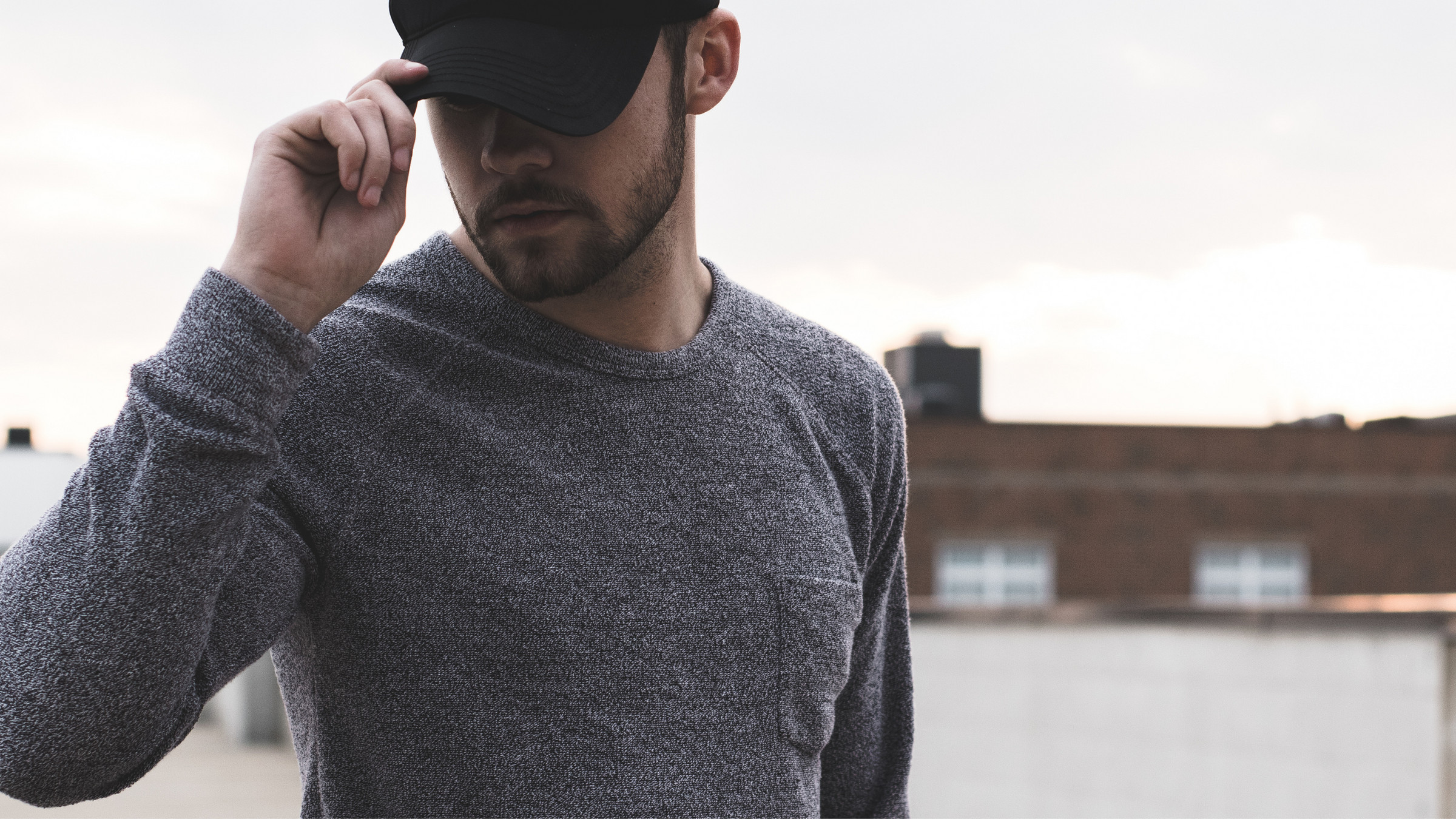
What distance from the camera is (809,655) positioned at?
1.72 meters

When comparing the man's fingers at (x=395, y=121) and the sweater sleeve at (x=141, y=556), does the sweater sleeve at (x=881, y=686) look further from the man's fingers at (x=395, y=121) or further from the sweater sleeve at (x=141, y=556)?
the sweater sleeve at (x=141, y=556)

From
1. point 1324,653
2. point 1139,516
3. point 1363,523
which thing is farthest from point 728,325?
point 1363,523

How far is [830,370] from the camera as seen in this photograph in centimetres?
196

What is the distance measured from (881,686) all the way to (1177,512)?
24.1 m

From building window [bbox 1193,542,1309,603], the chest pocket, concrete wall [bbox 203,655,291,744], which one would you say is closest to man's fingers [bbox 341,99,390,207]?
the chest pocket

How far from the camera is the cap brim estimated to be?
1.43m

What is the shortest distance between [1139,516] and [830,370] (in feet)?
78.8

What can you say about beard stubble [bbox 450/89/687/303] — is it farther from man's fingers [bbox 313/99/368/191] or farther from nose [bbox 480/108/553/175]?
man's fingers [bbox 313/99/368/191]

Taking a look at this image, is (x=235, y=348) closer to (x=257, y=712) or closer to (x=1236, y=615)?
(x=1236, y=615)

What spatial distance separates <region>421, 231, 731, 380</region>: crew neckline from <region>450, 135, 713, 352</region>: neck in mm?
12

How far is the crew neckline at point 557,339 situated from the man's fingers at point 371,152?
0.96 ft

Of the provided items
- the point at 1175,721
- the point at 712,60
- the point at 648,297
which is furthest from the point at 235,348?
the point at 1175,721

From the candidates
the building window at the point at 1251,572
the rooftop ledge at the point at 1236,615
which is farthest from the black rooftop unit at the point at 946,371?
the rooftop ledge at the point at 1236,615

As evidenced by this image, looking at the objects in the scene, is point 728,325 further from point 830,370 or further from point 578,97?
point 578,97
